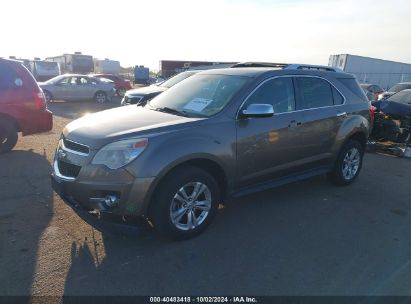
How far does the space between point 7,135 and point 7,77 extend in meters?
1.10

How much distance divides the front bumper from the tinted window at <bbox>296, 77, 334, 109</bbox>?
2549 millimetres

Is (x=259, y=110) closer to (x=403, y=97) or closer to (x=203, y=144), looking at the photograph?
(x=203, y=144)

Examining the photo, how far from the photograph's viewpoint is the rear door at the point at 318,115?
4.85 m

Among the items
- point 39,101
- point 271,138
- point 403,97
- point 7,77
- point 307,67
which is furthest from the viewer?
point 403,97

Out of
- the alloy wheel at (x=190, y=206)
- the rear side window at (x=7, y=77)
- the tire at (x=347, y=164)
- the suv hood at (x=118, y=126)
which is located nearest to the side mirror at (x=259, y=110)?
the suv hood at (x=118, y=126)

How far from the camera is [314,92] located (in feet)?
16.7

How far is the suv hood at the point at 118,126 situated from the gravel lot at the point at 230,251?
0.90 meters

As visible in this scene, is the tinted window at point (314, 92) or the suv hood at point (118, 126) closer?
the suv hood at point (118, 126)

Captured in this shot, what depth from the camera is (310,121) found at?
4867mm

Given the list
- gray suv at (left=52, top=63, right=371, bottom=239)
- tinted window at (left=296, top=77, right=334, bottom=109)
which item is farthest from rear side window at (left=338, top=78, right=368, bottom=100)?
tinted window at (left=296, top=77, right=334, bottom=109)

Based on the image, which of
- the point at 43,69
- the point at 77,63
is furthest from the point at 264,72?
the point at 77,63

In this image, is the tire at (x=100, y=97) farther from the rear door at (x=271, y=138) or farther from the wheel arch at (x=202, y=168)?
the wheel arch at (x=202, y=168)

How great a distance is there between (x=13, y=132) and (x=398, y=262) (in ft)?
22.3

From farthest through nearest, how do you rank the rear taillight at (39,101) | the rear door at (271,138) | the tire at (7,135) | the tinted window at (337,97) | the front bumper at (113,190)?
the rear taillight at (39,101)
the tire at (7,135)
the tinted window at (337,97)
the rear door at (271,138)
the front bumper at (113,190)
